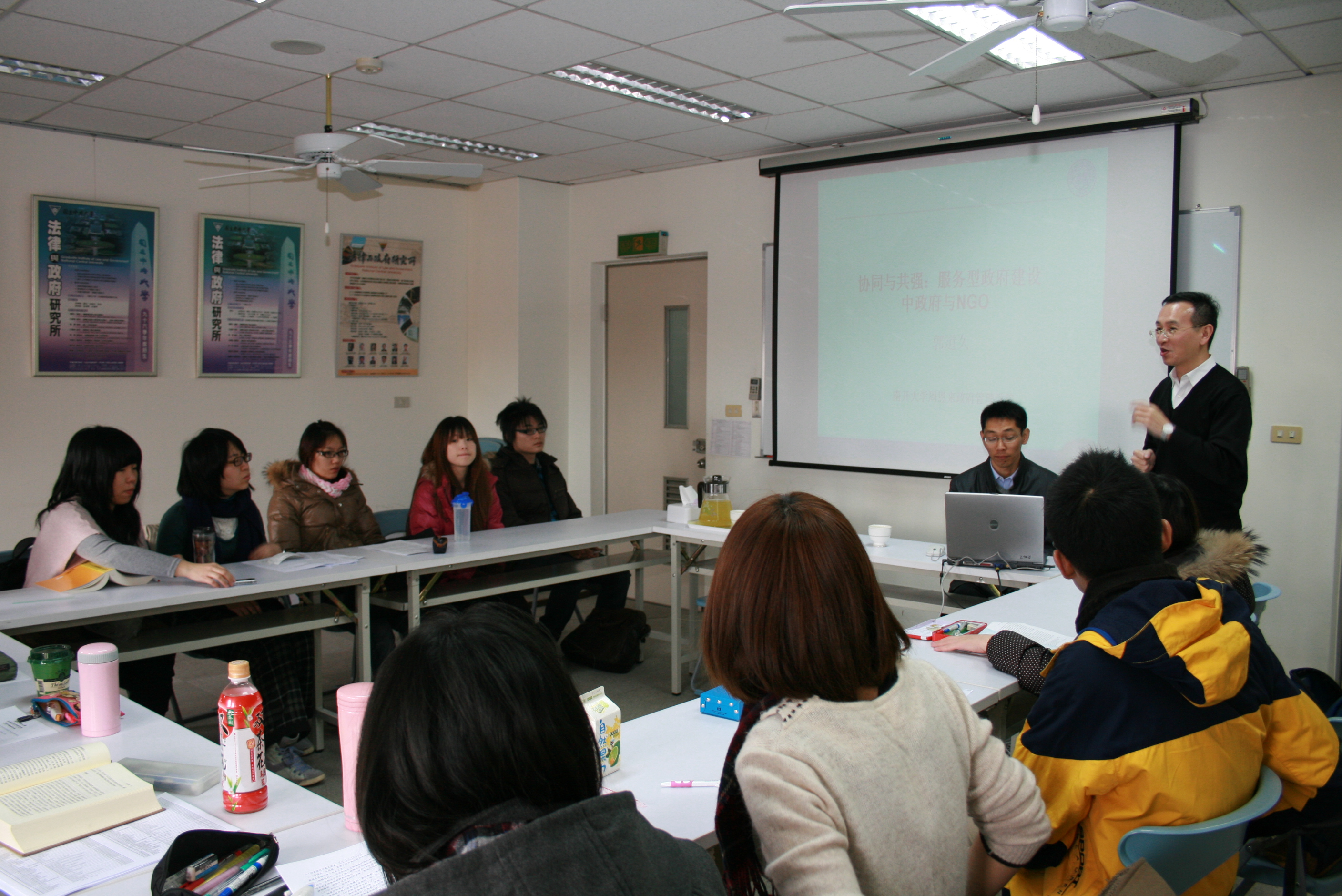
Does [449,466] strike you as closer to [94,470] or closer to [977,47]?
[94,470]

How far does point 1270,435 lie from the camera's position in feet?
12.2

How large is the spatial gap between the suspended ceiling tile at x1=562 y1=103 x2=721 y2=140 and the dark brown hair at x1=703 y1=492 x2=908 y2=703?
3469 millimetres

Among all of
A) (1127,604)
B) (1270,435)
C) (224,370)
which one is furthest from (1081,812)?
(224,370)

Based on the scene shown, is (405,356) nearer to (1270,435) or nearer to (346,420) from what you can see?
(346,420)

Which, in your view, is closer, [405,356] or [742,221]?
[742,221]

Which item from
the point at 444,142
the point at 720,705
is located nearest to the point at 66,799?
the point at 720,705

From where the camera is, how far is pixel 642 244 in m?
5.64

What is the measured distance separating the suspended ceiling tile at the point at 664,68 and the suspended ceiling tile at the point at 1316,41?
1.96 m

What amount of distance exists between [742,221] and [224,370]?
293 cm

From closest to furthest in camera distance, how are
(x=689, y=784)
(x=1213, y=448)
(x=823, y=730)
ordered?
(x=823, y=730), (x=689, y=784), (x=1213, y=448)

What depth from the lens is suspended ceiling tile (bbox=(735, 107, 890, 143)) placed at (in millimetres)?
4305

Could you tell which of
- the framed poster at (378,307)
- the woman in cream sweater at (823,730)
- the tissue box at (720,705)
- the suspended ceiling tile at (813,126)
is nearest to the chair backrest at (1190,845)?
the woman in cream sweater at (823,730)

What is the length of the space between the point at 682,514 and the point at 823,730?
11.1 ft

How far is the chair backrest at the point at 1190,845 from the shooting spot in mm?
1323
